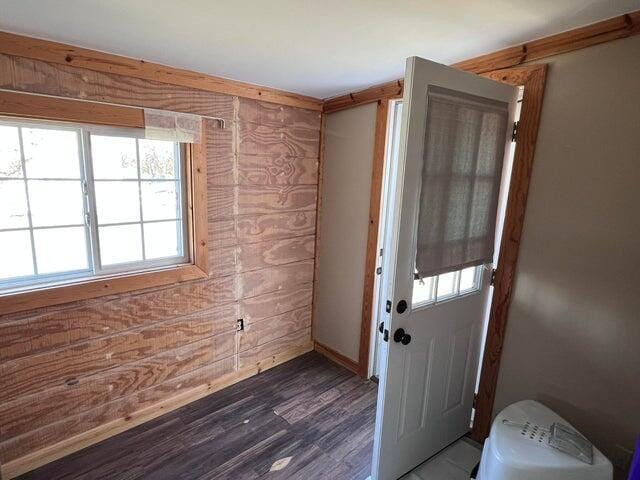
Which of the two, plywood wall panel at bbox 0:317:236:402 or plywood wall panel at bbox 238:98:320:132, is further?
plywood wall panel at bbox 238:98:320:132

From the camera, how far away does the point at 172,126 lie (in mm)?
2027

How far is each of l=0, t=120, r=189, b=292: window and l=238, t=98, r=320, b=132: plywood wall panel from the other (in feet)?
1.77

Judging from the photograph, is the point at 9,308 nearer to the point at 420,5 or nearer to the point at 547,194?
the point at 420,5

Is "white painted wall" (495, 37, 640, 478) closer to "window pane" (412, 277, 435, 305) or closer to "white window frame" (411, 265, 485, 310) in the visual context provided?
"white window frame" (411, 265, 485, 310)

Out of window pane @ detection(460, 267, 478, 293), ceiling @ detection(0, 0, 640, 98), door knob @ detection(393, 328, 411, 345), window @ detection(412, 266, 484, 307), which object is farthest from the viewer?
window pane @ detection(460, 267, 478, 293)

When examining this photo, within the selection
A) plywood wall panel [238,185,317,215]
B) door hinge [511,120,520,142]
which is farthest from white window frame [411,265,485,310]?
plywood wall panel [238,185,317,215]

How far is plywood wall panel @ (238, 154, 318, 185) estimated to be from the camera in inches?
95.8

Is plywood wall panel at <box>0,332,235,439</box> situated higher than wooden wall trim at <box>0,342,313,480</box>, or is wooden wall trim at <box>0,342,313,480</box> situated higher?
plywood wall panel at <box>0,332,235,439</box>

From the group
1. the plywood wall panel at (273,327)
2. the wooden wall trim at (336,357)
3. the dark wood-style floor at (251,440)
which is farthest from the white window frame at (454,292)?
the plywood wall panel at (273,327)

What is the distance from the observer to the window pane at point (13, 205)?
1675 millimetres

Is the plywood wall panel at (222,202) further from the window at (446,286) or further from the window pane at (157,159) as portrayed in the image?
the window at (446,286)

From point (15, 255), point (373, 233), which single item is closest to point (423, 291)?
point (373, 233)

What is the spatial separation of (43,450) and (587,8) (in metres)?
3.31

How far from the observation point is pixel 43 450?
6.12ft
